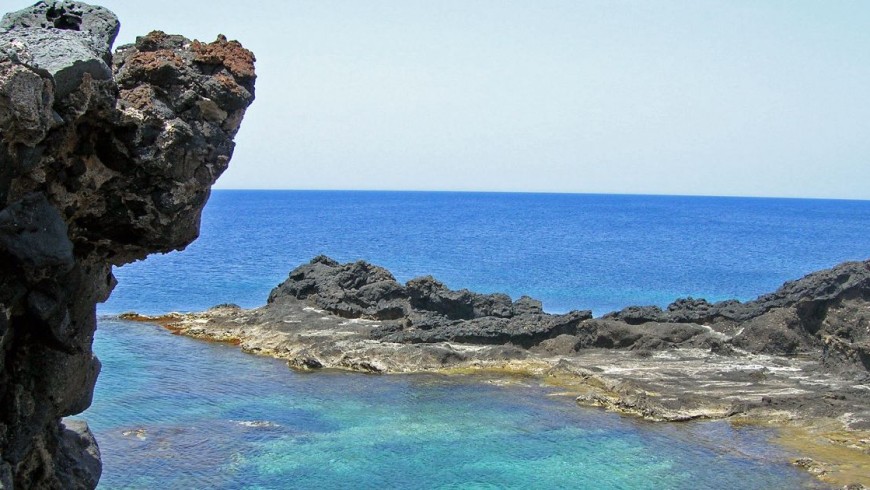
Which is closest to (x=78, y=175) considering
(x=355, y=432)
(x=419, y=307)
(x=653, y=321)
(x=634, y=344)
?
(x=355, y=432)

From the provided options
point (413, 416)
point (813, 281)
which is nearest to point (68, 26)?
Answer: point (413, 416)

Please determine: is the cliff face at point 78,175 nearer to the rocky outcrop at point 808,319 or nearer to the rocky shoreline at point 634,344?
the rocky shoreline at point 634,344

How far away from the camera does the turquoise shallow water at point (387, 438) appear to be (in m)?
23.1

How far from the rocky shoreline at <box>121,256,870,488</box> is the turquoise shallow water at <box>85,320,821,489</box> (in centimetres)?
144

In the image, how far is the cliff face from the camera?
11281mm

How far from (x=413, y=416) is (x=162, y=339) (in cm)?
1839

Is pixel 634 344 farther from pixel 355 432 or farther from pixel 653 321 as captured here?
pixel 355 432

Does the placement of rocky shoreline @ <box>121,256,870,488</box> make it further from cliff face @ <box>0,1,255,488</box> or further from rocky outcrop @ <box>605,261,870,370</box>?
cliff face @ <box>0,1,255,488</box>

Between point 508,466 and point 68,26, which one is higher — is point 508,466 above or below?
below

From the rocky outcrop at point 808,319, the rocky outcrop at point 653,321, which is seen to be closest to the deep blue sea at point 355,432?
the rocky outcrop at point 653,321

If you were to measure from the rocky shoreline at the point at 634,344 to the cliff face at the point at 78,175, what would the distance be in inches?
778

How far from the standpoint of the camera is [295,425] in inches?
1099

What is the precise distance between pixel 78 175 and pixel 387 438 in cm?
1640

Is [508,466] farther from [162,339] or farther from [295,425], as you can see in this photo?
[162,339]
